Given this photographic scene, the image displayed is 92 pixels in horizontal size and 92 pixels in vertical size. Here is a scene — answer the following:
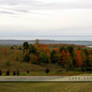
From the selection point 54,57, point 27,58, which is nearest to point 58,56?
point 54,57

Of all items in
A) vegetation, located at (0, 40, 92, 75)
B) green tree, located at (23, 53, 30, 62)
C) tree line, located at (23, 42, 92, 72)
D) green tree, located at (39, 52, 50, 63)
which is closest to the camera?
vegetation, located at (0, 40, 92, 75)

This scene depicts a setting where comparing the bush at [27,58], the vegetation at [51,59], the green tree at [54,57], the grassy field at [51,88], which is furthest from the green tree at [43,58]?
the grassy field at [51,88]

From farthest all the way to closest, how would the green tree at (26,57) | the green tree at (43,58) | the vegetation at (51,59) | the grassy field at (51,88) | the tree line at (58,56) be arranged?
the green tree at (43,58)
the green tree at (26,57)
the tree line at (58,56)
the vegetation at (51,59)
the grassy field at (51,88)

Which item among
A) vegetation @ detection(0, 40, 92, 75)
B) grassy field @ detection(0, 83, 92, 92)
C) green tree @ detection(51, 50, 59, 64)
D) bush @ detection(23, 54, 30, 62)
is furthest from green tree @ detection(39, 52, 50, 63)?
grassy field @ detection(0, 83, 92, 92)

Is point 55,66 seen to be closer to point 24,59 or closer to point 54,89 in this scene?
point 24,59

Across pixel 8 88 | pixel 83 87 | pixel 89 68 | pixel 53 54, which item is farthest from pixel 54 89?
pixel 53 54

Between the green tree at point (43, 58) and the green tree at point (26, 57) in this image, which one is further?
the green tree at point (43, 58)

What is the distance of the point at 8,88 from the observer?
15906mm

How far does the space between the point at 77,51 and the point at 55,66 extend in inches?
253

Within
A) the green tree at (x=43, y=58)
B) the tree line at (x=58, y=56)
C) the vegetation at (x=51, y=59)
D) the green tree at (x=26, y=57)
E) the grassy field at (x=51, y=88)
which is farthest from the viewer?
the green tree at (x=43, y=58)

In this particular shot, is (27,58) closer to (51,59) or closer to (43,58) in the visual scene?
(43,58)

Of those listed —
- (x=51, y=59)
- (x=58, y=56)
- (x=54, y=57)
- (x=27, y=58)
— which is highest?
(x=58, y=56)

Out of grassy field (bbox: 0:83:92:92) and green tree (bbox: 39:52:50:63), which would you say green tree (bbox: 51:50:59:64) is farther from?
grassy field (bbox: 0:83:92:92)

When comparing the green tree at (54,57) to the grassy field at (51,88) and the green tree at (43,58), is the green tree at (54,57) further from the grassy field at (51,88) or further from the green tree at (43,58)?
the grassy field at (51,88)
